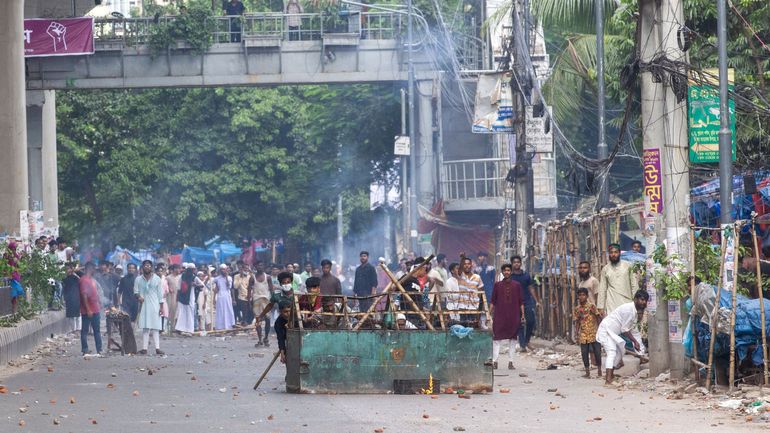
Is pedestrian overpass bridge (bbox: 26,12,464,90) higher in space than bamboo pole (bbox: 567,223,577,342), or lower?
higher

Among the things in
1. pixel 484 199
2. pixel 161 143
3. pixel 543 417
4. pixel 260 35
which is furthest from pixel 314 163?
pixel 543 417

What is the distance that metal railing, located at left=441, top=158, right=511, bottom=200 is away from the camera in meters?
43.5

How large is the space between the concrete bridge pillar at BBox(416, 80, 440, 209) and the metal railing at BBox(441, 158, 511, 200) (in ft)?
2.87

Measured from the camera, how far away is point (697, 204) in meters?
24.7

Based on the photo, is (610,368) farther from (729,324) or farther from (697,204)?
(697,204)

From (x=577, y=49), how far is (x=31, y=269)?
12945mm

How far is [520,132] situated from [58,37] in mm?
14742

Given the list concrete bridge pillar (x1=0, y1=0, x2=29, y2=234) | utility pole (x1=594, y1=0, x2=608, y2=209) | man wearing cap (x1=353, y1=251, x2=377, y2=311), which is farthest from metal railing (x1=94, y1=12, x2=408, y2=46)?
utility pole (x1=594, y1=0, x2=608, y2=209)

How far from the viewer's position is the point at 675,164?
16.6m

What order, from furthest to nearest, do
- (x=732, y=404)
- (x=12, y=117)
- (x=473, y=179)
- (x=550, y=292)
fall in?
(x=473, y=179) < (x=12, y=117) < (x=550, y=292) < (x=732, y=404)

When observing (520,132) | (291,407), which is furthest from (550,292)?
(291,407)

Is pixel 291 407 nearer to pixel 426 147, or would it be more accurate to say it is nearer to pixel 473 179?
pixel 473 179

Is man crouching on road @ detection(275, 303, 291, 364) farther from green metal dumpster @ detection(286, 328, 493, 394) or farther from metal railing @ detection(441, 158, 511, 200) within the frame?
metal railing @ detection(441, 158, 511, 200)

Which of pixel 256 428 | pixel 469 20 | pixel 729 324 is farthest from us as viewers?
pixel 469 20
